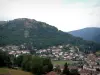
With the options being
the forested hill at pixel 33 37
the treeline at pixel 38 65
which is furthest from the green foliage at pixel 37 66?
the forested hill at pixel 33 37

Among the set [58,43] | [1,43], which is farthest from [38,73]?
[58,43]

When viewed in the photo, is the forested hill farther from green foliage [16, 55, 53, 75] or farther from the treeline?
green foliage [16, 55, 53, 75]

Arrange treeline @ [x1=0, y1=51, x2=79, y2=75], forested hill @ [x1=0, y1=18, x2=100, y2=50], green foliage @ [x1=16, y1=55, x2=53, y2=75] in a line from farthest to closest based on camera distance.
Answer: forested hill @ [x1=0, y1=18, x2=100, y2=50] → treeline @ [x1=0, y1=51, x2=79, y2=75] → green foliage @ [x1=16, y1=55, x2=53, y2=75]

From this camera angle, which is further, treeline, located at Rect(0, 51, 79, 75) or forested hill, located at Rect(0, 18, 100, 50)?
forested hill, located at Rect(0, 18, 100, 50)

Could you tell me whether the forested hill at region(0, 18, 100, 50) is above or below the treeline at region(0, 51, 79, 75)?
above

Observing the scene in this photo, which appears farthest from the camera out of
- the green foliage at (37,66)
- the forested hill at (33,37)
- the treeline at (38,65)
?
the forested hill at (33,37)

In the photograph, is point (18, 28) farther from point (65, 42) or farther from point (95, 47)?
point (95, 47)

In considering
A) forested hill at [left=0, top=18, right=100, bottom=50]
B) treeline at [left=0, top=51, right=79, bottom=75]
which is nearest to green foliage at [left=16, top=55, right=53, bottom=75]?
treeline at [left=0, top=51, right=79, bottom=75]

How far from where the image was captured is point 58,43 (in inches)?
6540

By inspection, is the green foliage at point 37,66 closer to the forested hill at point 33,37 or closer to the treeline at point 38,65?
the treeline at point 38,65

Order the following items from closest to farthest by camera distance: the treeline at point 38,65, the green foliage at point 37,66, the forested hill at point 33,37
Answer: the green foliage at point 37,66 → the treeline at point 38,65 → the forested hill at point 33,37

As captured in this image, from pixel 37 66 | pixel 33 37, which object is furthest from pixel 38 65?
pixel 33 37

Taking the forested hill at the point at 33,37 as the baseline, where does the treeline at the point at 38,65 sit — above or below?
below

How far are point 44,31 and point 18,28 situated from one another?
21.7 meters
